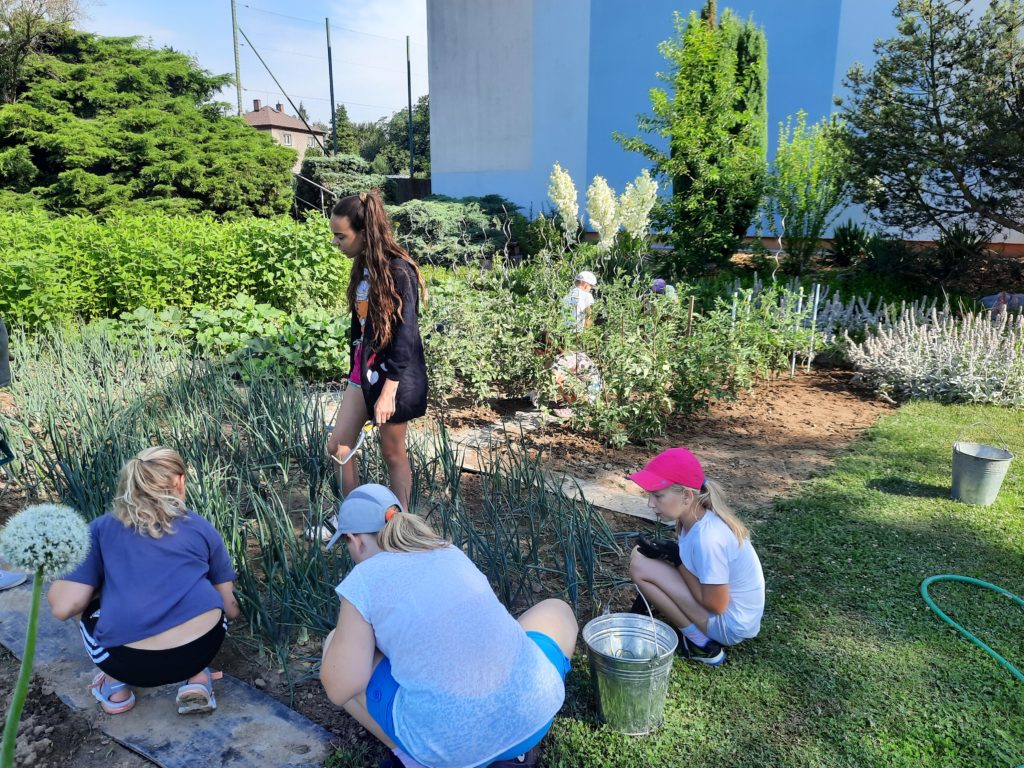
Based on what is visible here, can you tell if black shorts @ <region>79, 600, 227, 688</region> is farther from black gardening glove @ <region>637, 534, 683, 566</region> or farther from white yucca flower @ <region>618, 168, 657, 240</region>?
white yucca flower @ <region>618, 168, 657, 240</region>

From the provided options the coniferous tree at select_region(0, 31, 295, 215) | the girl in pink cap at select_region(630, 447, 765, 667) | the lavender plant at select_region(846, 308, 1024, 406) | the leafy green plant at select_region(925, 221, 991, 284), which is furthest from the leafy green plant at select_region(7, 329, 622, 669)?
the coniferous tree at select_region(0, 31, 295, 215)

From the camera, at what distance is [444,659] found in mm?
1615

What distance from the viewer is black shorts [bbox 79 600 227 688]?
6.56 feet

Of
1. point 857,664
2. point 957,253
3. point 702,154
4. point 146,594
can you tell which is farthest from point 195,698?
point 957,253

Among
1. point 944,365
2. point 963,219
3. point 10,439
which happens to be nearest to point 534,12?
point 963,219

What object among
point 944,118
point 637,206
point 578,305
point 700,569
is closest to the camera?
point 700,569

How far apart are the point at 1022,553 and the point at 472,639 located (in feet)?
8.89

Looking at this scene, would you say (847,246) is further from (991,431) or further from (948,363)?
(991,431)

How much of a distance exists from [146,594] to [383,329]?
131 centimetres

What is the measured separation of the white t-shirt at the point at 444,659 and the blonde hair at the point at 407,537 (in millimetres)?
19

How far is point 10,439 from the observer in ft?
11.4

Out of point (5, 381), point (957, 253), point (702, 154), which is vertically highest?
point (702, 154)

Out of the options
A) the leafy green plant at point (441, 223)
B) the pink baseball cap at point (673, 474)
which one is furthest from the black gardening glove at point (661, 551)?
the leafy green plant at point (441, 223)

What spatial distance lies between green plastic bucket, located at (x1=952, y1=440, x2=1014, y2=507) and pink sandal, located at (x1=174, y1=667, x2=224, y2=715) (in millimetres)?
3470
